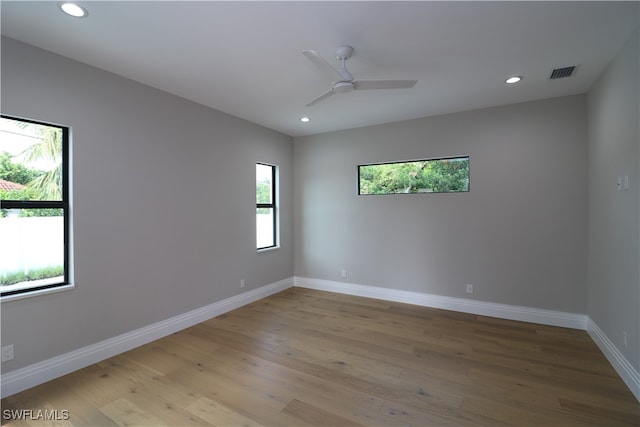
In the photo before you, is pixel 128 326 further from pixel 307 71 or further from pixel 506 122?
pixel 506 122

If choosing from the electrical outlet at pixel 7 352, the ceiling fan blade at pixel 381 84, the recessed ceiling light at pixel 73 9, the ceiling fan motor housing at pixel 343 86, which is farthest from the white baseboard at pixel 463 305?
the recessed ceiling light at pixel 73 9

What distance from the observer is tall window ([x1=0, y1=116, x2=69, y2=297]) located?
7.44 ft

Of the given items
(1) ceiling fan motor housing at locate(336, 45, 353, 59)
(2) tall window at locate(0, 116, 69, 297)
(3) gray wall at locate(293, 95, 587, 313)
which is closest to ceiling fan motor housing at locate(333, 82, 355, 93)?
(1) ceiling fan motor housing at locate(336, 45, 353, 59)

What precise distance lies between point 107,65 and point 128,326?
2500 mm

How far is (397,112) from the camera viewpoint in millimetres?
4023

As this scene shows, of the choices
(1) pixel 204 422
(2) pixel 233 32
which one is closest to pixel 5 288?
(1) pixel 204 422

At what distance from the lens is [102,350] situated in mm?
2725

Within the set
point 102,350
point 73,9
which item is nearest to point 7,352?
point 102,350

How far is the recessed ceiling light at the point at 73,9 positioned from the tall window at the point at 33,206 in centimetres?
101

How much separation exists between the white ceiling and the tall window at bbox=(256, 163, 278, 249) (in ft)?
5.32

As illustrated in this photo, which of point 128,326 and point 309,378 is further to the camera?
point 128,326

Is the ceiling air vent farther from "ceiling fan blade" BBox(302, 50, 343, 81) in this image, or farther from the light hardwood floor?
the light hardwood floor

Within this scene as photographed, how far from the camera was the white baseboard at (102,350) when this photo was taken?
225 cm

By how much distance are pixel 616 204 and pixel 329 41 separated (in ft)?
9.39
